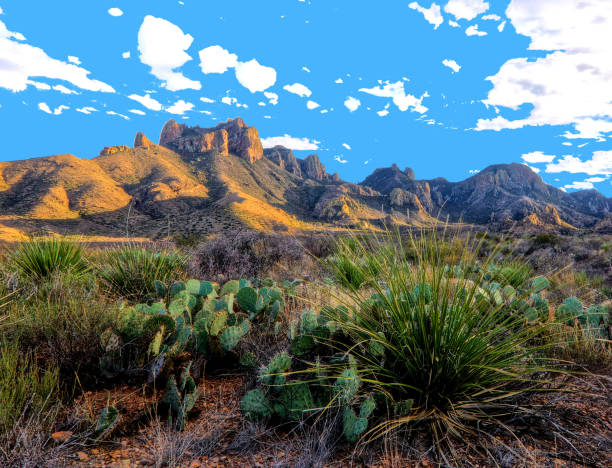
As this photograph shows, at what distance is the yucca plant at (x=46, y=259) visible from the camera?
14.1 feet

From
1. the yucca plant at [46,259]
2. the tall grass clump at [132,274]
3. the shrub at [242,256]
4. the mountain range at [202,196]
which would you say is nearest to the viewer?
the tall grass clump at [132,274]

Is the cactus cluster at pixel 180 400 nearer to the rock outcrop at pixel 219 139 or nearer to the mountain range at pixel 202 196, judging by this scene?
the mountain range at pixel 202 196

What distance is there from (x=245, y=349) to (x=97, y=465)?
A: 1.18m

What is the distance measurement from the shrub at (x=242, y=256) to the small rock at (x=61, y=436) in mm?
4095

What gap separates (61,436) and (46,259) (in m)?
3.88

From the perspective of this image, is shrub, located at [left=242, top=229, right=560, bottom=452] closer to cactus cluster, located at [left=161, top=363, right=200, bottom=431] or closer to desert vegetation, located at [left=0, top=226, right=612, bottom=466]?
desert vegetation, located at [left=0, top=226, right=612, bottom=466]

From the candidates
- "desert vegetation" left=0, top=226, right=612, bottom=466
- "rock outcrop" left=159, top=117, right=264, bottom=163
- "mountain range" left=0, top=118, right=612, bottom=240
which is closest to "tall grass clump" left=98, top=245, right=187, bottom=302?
"desert vegetation" left=0, top=226, right=612, bottom=466

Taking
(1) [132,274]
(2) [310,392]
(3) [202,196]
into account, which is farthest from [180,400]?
(3) [202,196]

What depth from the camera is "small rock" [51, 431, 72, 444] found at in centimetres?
155

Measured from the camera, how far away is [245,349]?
2494 mm

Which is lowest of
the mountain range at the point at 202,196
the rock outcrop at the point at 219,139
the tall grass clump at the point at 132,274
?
the tall grass clump at the point at 132,274

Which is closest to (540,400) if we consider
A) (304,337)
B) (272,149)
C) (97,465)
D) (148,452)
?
(304,337)

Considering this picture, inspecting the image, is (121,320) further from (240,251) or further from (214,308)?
(240,251)

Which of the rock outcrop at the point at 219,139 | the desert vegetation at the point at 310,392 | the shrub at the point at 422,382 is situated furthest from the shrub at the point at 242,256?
the rock outcrop at the point at 219,139
